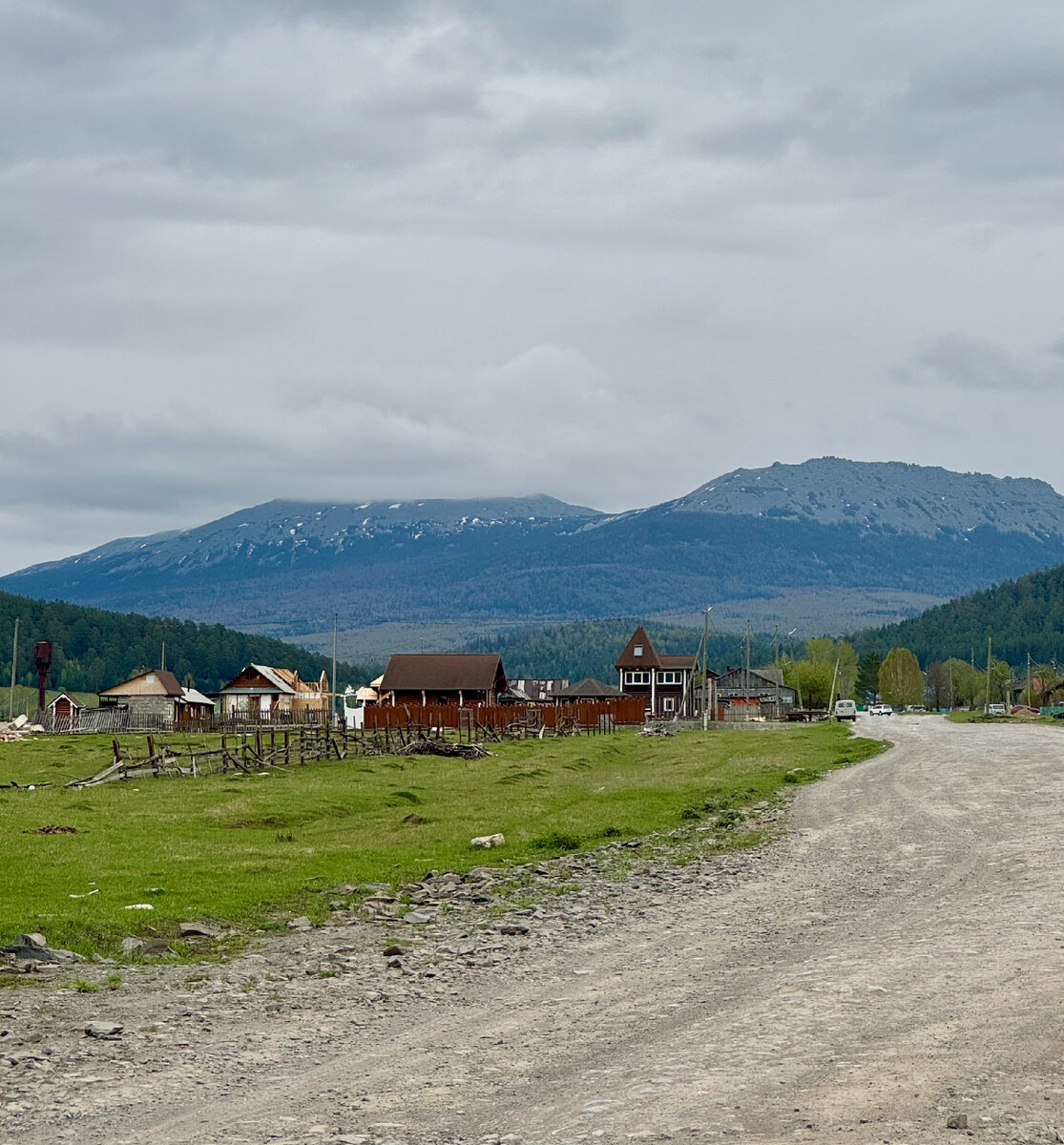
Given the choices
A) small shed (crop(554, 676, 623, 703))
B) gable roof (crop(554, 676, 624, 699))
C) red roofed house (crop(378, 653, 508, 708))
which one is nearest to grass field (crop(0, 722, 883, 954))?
red roofed house (crop(378, 653, 508, 708))

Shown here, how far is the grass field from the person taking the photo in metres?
22.5

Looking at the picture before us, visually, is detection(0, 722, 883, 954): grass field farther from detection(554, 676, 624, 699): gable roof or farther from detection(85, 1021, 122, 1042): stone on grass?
detection(554, 676, 624, 699): gable roof

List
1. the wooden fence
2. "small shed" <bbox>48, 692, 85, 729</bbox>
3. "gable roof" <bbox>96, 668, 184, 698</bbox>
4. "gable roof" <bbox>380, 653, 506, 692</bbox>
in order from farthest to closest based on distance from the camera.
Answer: "gable roof" <bbox>96, 668, 184, 698</bbox>, "gable roof" <bbox>380, 653, 506, 692</bbox>, "small shed" <bbox>48, 692, 85, 729</bbox>, the wooden fence

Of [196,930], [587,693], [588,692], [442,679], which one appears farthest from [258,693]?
[196,930]

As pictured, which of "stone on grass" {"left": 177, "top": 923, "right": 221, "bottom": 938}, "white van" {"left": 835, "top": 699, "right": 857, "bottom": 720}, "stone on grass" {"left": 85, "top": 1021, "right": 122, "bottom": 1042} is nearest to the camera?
"stone on grass" {"left": 85, "top": 1021, "right": 122, "bottom": 1042}

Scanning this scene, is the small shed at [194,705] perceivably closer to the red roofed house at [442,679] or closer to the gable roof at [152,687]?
the gable roof at [152,687]

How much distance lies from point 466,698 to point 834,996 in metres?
126

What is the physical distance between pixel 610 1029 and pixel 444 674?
127m

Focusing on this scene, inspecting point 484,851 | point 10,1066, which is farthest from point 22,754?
point 10,1066

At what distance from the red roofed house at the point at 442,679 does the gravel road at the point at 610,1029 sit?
374ft

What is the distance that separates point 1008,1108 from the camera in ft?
34.7

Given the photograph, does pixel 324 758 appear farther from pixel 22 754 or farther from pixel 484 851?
pixel 484 851

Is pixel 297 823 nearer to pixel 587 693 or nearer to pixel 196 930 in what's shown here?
pixel 196 930

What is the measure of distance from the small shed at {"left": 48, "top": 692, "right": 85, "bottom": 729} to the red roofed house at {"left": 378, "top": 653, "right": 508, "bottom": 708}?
32.4 meters
